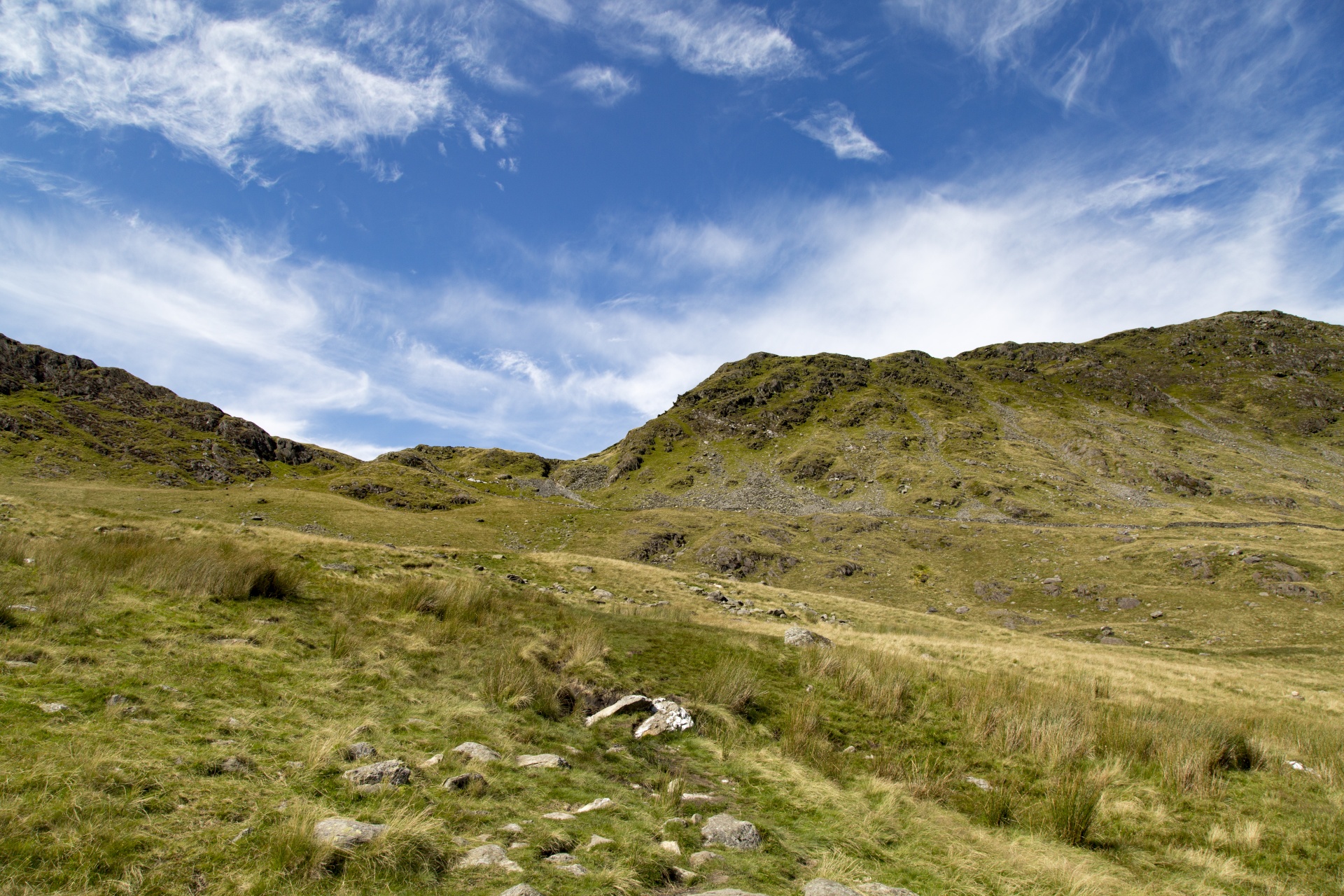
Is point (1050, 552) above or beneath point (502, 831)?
above

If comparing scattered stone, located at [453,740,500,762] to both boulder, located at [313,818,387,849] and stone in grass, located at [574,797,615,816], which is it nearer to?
stone in grass, located at [574,797,615,816]

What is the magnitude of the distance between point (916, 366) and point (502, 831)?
185 meters

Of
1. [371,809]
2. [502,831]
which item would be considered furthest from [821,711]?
[371,809]

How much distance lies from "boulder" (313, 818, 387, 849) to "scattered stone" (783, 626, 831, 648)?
13.7m

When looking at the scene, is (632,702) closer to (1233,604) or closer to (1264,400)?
(1233,604)

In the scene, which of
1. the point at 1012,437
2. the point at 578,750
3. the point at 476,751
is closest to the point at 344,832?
the point at 476,751

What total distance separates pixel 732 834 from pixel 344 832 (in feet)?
13.5

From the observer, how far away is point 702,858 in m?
5.82

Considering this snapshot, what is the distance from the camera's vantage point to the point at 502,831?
5738 millimetres

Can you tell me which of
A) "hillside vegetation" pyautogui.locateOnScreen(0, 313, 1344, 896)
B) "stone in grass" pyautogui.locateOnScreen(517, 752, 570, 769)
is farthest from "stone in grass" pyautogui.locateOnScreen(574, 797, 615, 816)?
"stone in grass" pyautogui.locateOnScreen(517, 752, 570, 769)

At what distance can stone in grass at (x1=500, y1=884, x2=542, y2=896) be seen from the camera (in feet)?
14.2

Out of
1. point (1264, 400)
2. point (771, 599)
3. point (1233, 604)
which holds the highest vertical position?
point (1264, 400)

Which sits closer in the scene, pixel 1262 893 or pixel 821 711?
pixel 1262 893

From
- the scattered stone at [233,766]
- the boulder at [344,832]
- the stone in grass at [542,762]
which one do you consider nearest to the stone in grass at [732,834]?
the stone in grass at [542,762]
